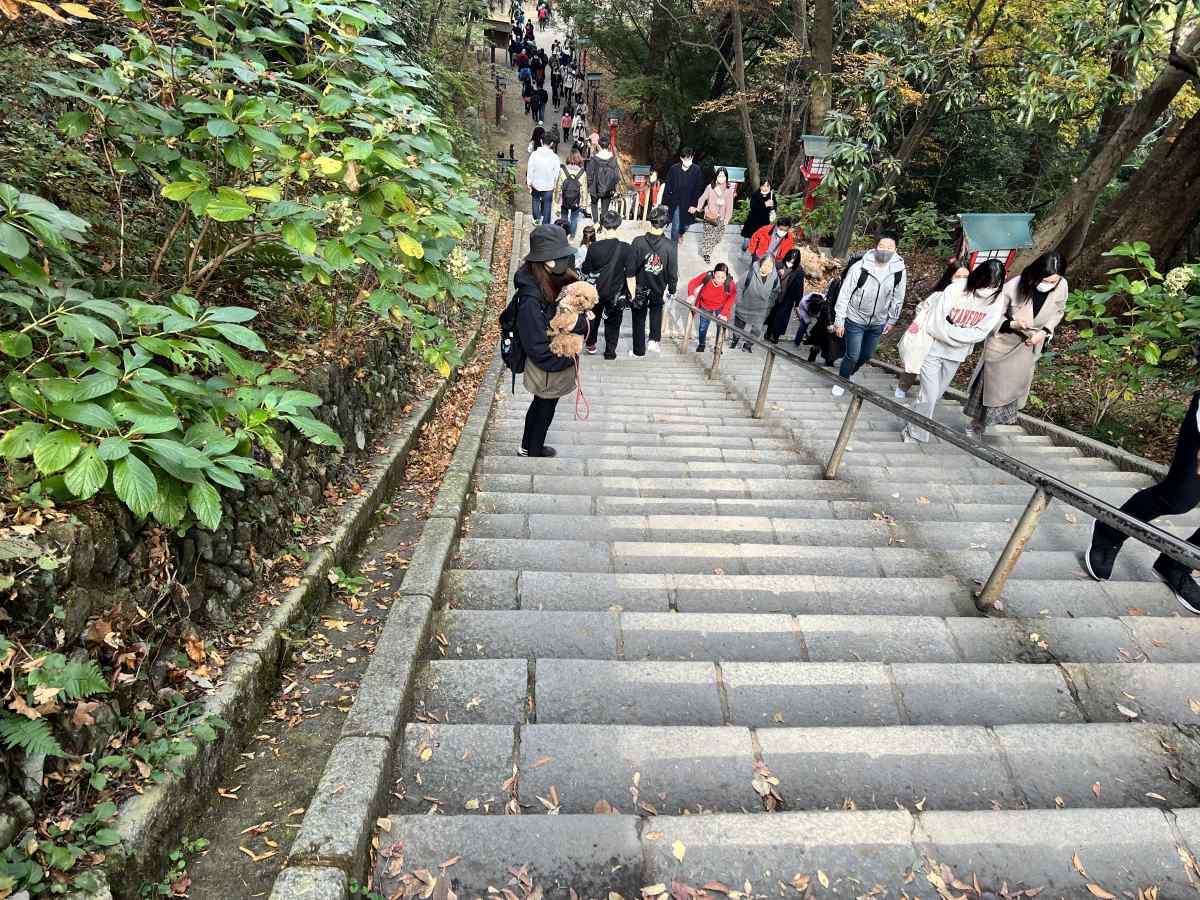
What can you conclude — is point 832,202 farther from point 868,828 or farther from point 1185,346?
point 868,828

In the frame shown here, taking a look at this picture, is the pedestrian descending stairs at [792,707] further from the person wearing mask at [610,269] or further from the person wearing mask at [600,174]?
the person wearing mask at [600,174]

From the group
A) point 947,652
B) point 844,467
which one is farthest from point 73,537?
point 844,467

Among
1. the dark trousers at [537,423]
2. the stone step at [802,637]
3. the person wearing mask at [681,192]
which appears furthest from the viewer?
the person wearing mask at [681,192]

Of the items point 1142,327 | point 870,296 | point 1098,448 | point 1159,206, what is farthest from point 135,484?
point 1159,206

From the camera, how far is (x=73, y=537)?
195cm

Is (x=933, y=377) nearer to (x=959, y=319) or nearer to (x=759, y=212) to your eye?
(x=959, y=319)

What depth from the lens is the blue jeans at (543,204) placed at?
13227 millimetres

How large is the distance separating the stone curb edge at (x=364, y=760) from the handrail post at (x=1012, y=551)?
2.88 metres

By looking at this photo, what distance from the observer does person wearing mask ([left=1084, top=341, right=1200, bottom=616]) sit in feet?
11.3

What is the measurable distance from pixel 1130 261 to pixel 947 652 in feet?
32.7

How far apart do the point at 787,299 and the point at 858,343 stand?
2572 mm

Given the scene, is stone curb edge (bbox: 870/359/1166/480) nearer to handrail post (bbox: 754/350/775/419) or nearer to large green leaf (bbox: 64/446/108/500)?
handrail post (bbox: 754/350/775/419)

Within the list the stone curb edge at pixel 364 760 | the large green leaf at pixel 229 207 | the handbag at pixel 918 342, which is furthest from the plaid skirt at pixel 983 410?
the large green leaf at pixel 229 207

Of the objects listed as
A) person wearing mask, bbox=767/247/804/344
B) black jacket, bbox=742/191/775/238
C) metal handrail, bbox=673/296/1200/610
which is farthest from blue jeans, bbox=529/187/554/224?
metal handrail, bbox=673/296/1200/610
